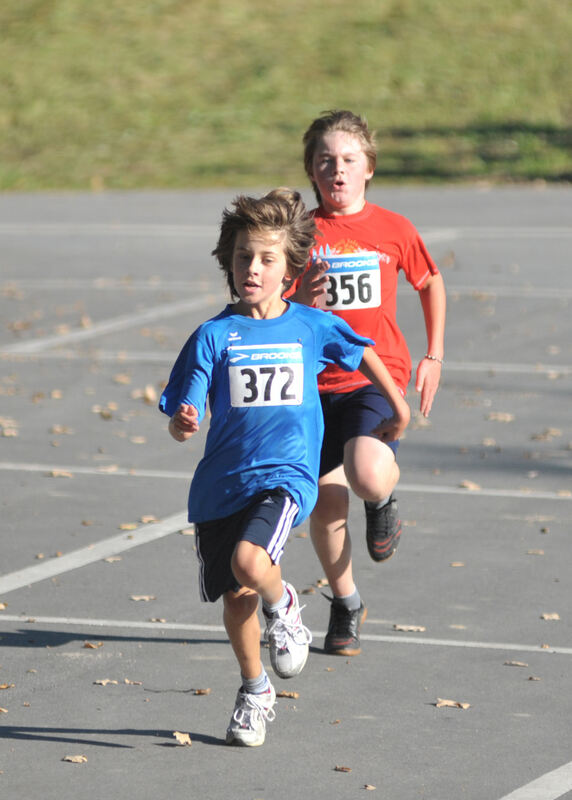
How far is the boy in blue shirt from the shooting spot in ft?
17.4

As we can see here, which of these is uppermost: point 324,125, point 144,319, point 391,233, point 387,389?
point 324,125

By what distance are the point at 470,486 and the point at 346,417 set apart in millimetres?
3098

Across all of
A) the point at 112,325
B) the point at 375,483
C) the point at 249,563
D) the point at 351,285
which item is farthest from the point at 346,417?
the point at 112,325

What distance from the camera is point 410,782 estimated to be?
16.3ft

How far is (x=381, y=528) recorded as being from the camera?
21.7ft

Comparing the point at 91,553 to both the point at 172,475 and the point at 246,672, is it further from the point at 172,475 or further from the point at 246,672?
the point at 246,672

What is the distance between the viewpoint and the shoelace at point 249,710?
17.4ft

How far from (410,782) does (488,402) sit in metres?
7.29

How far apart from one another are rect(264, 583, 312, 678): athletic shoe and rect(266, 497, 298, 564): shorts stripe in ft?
0.83

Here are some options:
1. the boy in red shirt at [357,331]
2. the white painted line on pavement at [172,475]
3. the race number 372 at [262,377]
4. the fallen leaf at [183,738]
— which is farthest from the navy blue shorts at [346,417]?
the white painted line on pavement at [172,475]

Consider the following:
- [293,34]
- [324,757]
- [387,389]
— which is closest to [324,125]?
[387,389]

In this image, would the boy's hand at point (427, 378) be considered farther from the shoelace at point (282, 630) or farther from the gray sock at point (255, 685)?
the gray sock at point (255, 685)

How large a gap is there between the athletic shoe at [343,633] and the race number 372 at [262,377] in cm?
137

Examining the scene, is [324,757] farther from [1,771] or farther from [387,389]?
[387,389]
